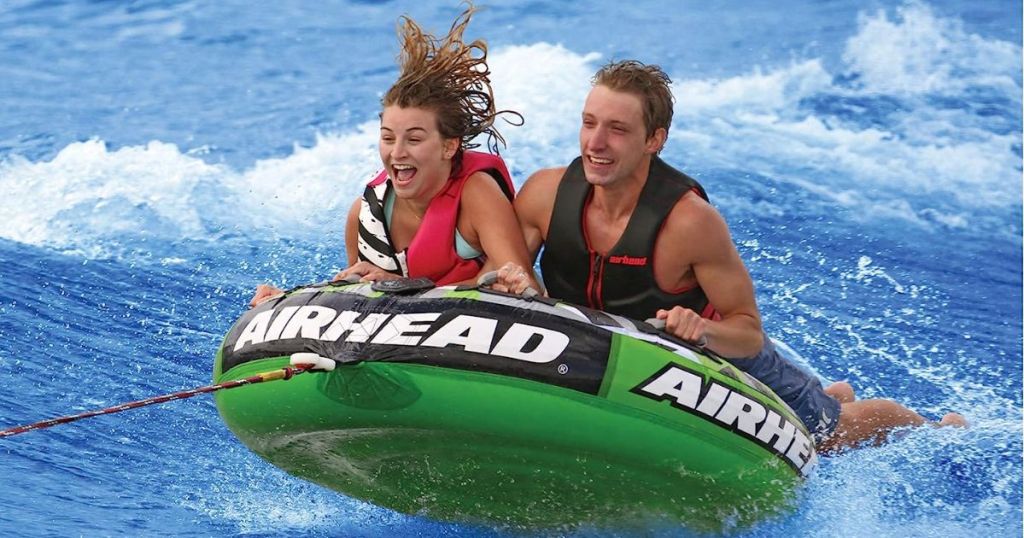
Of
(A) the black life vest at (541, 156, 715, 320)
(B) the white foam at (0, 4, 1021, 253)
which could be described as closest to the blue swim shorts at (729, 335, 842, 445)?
(A) the black life vest at (541, 156, 715, 320)

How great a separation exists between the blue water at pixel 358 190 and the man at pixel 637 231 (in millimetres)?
663

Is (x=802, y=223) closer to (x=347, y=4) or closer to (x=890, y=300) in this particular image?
(x=890, y=300)

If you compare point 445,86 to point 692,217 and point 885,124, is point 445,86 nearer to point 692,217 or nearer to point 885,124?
point 692,217

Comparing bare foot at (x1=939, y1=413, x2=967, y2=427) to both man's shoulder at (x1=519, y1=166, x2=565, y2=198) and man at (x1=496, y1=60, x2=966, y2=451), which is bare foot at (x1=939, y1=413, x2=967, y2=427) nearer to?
man at (x1=496, y1=60, x2=966, y2=451)

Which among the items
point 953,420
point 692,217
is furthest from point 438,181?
point 953,420

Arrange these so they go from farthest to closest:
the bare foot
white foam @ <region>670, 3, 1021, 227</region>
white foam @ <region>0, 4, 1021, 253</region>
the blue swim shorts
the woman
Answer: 1. white foam @ <region>670, 3, 1021, 227</region>
2. white foam @ <region>0, 4, 1021, 253</region>
3. the bare foot
4. the blue swim shorts
5. the woman

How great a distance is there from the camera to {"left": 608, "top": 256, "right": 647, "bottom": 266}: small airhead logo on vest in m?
4.00

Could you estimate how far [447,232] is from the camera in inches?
163

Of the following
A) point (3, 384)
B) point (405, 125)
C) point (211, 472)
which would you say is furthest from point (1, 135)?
point (405, 125)

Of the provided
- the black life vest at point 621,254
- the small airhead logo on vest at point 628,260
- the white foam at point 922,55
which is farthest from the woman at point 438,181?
the white foam at point 922,55

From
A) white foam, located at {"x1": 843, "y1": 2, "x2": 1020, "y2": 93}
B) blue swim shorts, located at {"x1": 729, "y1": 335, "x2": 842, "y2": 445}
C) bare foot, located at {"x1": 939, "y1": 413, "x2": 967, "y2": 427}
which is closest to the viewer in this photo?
blue swim shorts, located at {"x1": 729, "y1": 335, "x2": 842, "y2": 445}

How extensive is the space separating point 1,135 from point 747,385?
5.81 m

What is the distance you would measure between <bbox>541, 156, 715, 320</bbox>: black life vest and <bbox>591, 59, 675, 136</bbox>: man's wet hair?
155 millimetres

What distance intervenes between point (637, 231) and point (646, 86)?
416mm
